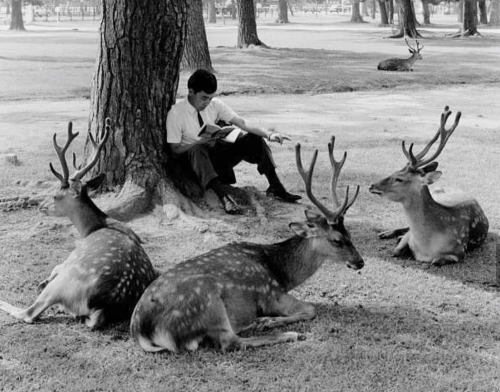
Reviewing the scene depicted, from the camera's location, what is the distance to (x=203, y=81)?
655 centimetres

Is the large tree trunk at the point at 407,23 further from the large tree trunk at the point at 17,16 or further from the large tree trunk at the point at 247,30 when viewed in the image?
the large tree trunk at the point at 17,16

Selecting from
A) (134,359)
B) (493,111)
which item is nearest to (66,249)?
(134,359)

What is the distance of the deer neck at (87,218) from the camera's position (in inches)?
212

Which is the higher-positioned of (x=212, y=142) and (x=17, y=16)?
(x=17, y=16)

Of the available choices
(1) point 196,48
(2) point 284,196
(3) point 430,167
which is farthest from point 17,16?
(3) point 430,167

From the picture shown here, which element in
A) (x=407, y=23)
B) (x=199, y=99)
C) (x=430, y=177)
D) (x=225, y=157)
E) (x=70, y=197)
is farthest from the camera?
(x=407, y=23)

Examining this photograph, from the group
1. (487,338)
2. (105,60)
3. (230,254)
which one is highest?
(105,60)

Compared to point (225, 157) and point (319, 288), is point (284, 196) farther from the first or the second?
point (319, 288)

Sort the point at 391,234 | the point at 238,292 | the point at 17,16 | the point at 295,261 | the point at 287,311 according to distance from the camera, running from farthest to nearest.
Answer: the point at 17,16
the point at 391,234
the point at 295,261
the point at 287,311
the point at 238,292

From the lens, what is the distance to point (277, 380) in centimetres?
398

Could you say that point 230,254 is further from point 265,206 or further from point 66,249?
point 265,206

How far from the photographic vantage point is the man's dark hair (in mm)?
6520

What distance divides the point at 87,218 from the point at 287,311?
157 centimetres

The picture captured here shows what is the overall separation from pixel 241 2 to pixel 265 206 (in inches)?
724
